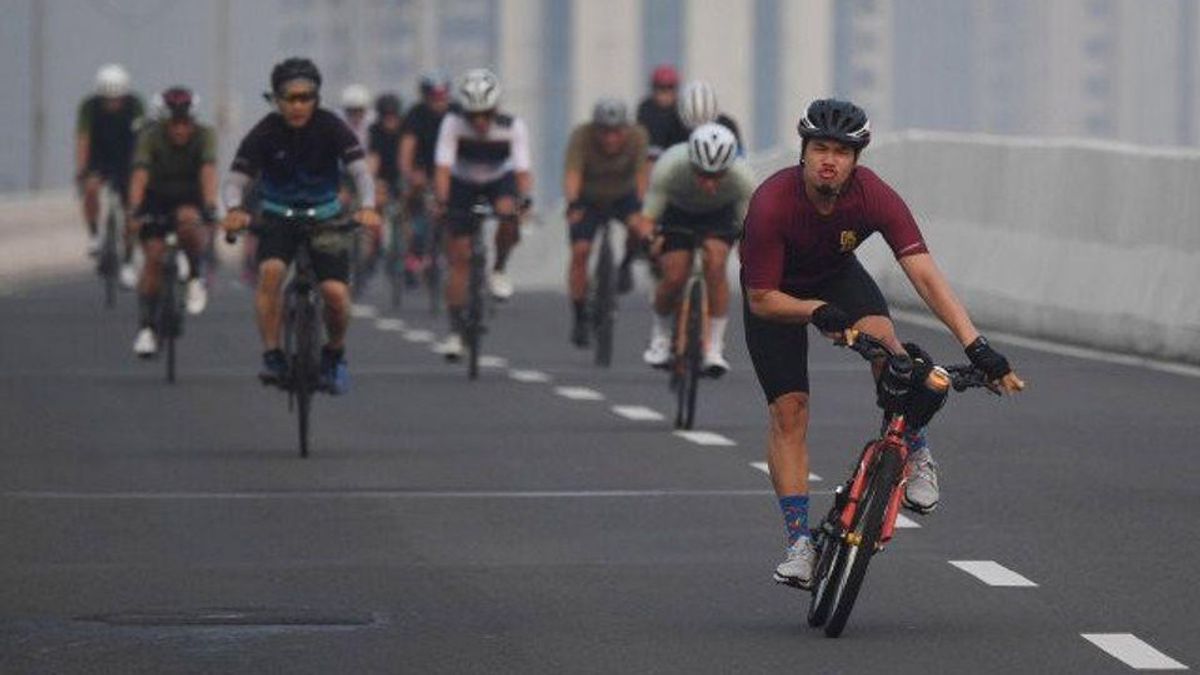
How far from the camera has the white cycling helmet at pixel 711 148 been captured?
61.5 ft

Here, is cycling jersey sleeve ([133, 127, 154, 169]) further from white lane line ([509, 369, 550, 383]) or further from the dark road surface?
white lane line ([509, 369, 550, 383])

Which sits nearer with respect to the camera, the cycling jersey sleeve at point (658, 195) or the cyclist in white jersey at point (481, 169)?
the cycling jersey sleeve at point (658, 195)

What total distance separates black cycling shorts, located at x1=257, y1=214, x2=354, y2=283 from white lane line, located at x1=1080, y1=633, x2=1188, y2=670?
7468mm

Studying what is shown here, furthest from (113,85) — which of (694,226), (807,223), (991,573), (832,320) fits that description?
(832,320)

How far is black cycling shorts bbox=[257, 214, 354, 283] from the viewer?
55.7ft

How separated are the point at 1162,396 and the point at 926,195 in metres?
9.50

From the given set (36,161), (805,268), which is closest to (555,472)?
(805,268)

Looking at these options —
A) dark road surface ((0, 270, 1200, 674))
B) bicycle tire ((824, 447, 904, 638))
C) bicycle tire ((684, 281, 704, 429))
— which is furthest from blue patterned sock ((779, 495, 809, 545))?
bicycle tire ((684, 281, 704, 429))

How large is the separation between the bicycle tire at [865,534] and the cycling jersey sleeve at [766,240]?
29.4 inches

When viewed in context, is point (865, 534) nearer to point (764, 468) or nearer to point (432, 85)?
point (764, 468)

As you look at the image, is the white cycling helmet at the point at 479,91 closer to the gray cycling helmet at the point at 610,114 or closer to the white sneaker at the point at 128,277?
the gray cycling helmet at the point at 610,114

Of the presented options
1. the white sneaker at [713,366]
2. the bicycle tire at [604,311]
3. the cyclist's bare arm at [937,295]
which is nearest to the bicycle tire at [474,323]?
the bicycle tire at [604,311]

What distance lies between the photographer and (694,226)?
19.3 m

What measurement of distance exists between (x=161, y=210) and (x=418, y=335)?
407 cm
